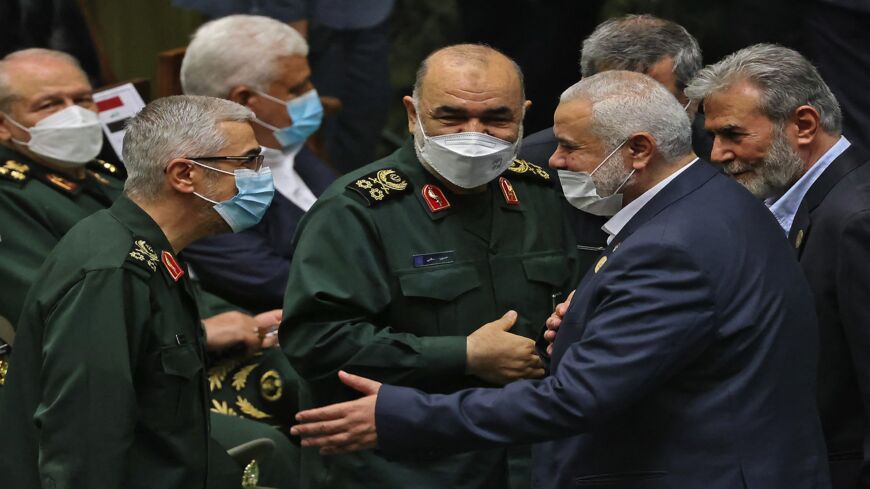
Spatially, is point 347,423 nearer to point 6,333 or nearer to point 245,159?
point 245,159

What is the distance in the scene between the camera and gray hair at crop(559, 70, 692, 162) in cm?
350

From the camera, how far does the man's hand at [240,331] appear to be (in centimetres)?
494

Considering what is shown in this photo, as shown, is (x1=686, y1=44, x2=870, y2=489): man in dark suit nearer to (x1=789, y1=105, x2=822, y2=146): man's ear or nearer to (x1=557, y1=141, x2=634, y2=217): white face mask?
(x1=789, y1=105, x2=822, y2=146): man's ear

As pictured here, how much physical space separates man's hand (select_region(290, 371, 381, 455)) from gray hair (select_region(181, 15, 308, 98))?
82.6 inches

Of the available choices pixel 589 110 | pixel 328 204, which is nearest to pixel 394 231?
pixel 328 204

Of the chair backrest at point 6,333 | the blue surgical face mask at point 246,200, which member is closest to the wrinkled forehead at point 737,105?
the blue surgical face mask at point 246,200

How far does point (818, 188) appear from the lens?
12.8 ft

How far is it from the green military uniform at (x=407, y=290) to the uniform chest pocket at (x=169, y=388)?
35cm

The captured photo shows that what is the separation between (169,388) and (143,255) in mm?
340

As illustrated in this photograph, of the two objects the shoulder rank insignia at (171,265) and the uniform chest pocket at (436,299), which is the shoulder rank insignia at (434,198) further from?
the shoulder rank insignia at (171,265)

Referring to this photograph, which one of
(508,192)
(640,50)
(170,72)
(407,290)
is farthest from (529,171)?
(170,72)

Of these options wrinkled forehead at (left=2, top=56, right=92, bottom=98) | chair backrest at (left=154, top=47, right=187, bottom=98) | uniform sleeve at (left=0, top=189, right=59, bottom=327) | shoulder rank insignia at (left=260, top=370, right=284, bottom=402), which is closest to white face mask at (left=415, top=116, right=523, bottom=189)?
shoulder rank insignia at (left=260, top=370, right=284, bottom=402)

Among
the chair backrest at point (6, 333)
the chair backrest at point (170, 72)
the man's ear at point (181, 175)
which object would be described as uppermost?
the man's ear at point (181, 175)

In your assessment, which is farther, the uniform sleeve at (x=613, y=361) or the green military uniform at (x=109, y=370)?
the green military uniform at (x=109, y=370)
